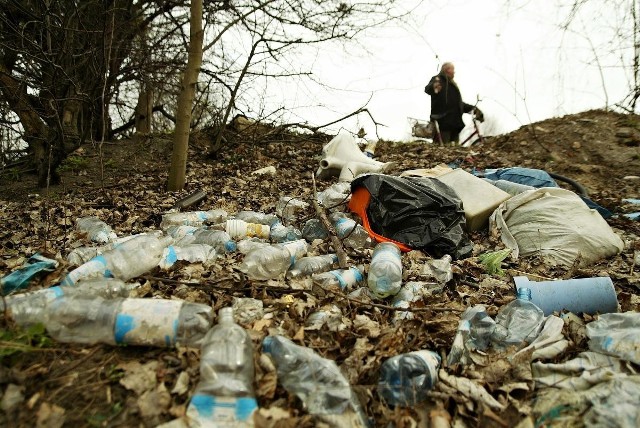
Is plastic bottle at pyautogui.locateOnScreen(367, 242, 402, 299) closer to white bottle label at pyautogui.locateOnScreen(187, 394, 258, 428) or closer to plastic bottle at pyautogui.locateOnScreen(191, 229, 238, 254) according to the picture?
plastic bottle at pyautogui.locateOnScreen(191, 229, 238, 254)

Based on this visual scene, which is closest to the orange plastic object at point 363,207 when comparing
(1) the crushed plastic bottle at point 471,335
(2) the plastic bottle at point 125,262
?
(1) the crushed plastic bottle at point 471,335

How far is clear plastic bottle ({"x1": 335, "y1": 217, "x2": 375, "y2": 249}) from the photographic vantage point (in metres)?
3.51

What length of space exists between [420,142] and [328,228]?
16.2 ft

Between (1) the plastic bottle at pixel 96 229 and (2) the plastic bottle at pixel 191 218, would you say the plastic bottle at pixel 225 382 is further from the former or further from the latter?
(2) the plastic bottle at pixel 191 218

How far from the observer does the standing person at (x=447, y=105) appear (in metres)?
7.61

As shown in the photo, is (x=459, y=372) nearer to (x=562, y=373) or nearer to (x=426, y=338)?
(x=426, y=338)

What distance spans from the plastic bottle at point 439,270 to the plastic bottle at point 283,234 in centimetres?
116

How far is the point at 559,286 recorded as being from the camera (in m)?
2.38

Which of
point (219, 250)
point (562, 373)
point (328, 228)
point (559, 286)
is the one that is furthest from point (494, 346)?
point (219, 250)

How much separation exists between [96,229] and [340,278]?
89.8 inches

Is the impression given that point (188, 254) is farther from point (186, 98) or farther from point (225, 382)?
point (186, 98)

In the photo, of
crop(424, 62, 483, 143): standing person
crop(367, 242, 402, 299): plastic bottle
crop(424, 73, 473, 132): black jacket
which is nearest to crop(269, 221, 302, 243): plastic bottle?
crop(367, 242, 402, 299): plastic bottle

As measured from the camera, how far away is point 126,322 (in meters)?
1.70

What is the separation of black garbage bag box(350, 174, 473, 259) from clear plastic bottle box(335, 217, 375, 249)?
151 millimetres
